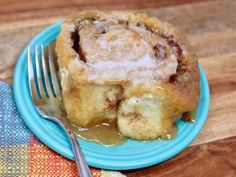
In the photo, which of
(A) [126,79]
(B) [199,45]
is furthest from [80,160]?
(B) [199,45]

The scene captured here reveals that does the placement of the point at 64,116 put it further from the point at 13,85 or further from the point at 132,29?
the point at 132,29

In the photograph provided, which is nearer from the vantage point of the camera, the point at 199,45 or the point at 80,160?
the point at 80,160

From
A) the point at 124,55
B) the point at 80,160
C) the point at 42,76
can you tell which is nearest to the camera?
the point at 80,160

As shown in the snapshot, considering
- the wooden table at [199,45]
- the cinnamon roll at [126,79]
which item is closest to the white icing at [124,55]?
the cinnamon roll at [126,79]

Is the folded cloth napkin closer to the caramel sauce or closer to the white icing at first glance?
the caramel sauce

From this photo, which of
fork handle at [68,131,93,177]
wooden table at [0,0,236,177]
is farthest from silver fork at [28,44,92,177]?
wooden table at [0,0,236,177]

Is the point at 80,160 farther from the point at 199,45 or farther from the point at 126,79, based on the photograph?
the point at 199,45

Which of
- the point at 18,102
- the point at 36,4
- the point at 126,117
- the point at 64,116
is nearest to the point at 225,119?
the point at 126,117
